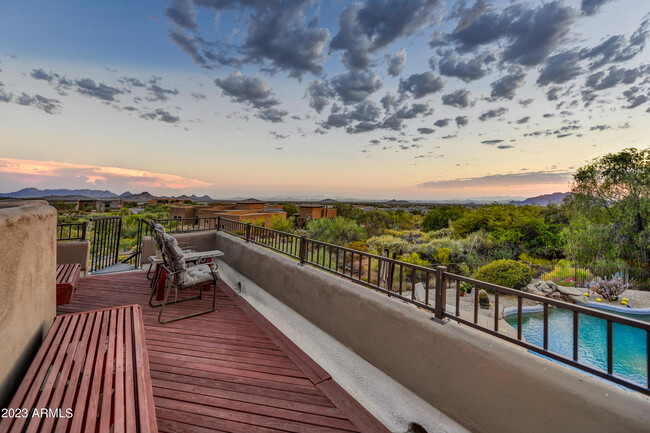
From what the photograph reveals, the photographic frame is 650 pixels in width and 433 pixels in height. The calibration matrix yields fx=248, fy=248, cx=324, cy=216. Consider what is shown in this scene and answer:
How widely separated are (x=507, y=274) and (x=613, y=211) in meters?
10.4

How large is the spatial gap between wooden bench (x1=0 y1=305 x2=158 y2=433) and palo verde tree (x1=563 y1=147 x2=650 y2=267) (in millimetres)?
19099

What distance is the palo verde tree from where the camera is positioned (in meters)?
13.0

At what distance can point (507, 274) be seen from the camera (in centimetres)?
971

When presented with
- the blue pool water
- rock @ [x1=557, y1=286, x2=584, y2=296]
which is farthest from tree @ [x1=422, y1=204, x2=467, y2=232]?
the blue pool water

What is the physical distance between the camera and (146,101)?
11211mm

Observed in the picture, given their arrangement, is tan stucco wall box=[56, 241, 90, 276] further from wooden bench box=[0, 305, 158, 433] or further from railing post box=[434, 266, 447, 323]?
railing post box=[434, 266, 447, 323]

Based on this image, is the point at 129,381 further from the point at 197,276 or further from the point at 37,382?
the point at 197,276

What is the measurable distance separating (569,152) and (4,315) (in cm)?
2141

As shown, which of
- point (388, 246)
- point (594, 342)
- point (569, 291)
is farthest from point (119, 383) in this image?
point (569, 291)

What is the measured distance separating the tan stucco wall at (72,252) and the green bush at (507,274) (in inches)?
480

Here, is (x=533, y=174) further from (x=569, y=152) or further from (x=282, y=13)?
(x=282, y=13)

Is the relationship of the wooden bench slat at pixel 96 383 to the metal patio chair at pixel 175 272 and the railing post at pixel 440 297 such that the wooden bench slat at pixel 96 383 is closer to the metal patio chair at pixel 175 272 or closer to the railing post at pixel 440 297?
the metal patio chair at pixel 175 272

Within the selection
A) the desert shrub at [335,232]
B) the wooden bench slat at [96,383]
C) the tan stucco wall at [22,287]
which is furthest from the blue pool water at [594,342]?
the desert shrub at [335,232]

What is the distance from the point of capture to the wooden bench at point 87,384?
1085 millimetres
